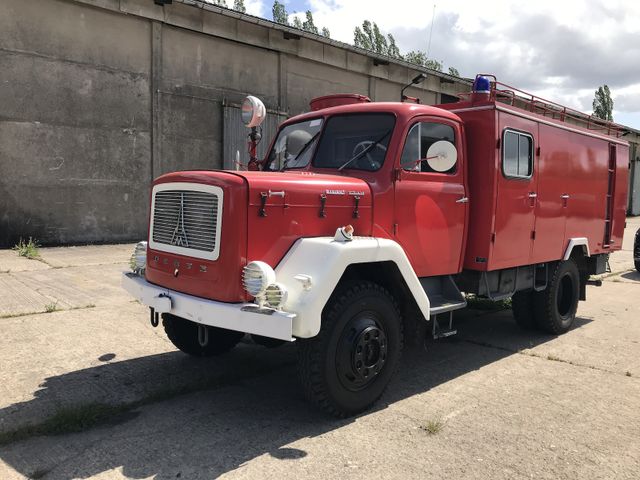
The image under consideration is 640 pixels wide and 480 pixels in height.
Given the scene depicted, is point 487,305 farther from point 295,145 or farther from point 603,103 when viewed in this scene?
point 603,103

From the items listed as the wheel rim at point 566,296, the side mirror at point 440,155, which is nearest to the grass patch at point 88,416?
the side mirror at point 440,155

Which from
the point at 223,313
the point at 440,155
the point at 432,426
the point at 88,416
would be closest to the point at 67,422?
the point at 88,416

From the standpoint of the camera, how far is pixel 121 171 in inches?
492

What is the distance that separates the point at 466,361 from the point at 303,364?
7.72ft

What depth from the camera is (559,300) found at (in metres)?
6.76

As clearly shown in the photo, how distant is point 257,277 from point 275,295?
0.17 metres

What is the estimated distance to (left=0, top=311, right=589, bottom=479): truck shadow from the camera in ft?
10.8

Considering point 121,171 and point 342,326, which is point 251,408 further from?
point 121,171

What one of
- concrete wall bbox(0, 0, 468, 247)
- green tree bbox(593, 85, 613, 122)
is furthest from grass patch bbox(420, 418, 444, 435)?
green tree bbox(593, 85, 613, 122)

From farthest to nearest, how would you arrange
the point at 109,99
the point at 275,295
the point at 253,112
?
1. the point at 109,99
2. the point at 253,112
3. the point at 275,295

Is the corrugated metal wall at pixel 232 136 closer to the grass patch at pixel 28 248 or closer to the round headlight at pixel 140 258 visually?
the grass patch at pixel 28 248

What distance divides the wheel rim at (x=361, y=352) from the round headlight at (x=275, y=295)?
61 centimetres

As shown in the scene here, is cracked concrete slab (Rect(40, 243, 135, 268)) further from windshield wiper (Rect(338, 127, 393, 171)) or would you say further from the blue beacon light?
the blue beacon light

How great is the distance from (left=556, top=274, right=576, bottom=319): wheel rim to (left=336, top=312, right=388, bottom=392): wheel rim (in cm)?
371
